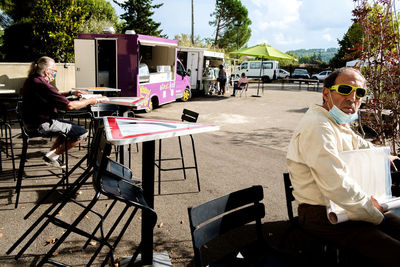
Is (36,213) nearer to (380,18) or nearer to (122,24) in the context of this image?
(380,18)

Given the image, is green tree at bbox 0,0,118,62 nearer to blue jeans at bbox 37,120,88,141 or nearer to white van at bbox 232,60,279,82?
blue jeans at bbox 37,120,88,141

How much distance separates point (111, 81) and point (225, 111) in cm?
452

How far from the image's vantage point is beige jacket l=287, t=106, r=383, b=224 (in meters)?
1.91

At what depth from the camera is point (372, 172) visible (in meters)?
2.19

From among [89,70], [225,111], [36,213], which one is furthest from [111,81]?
[36,213]

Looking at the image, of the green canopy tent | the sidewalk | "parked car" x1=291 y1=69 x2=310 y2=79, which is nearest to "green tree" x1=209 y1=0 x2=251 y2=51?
"parked car" x1=291 y1=69 x2=310 y2=79

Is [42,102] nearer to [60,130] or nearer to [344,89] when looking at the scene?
[60,130]

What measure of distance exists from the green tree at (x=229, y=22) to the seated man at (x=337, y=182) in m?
54.5

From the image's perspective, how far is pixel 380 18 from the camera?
13.1ft

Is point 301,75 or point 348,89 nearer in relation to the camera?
point 348,89

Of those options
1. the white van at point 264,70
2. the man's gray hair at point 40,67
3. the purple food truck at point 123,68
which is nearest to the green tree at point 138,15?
the white van at point 264,70

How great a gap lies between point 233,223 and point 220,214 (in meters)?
0.16

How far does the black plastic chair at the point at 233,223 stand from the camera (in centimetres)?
179

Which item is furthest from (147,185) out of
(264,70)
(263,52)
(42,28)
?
(264,70)
